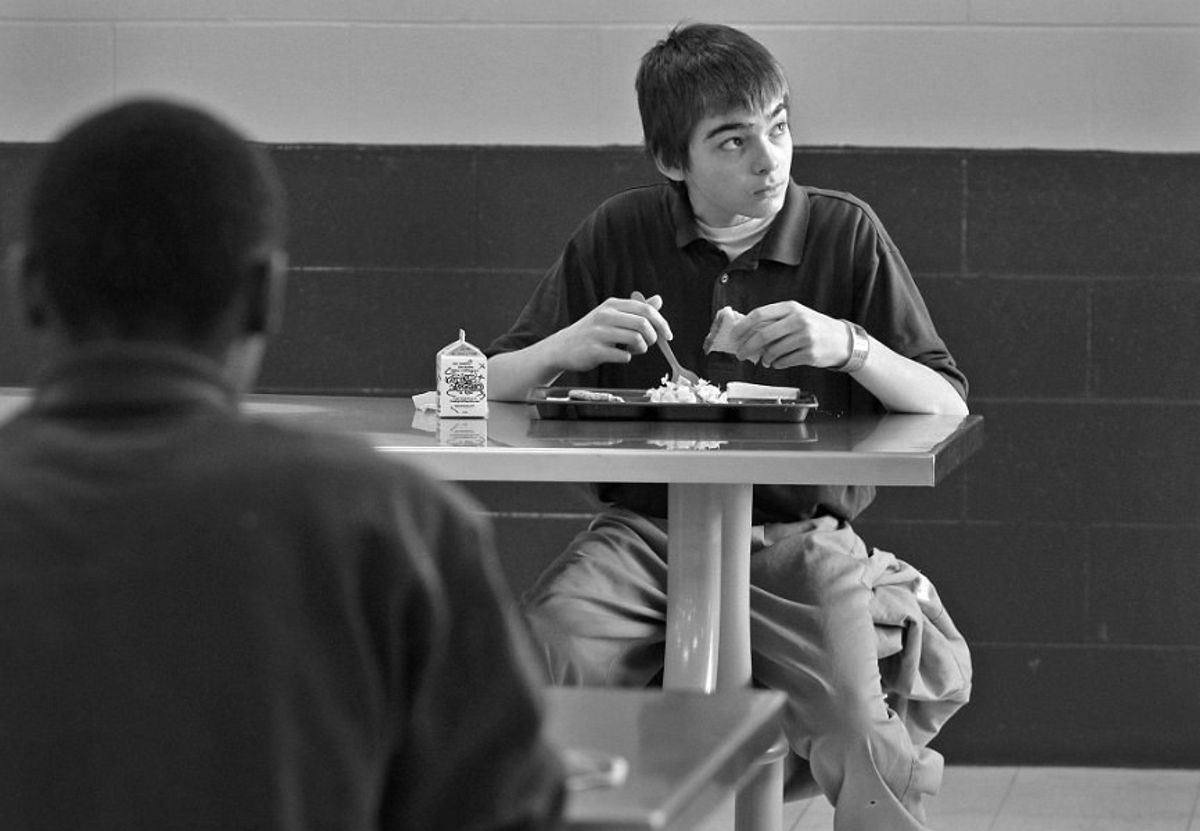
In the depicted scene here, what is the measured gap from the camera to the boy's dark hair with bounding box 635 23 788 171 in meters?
2.83

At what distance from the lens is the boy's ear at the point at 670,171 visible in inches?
116

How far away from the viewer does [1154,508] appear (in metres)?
3.79

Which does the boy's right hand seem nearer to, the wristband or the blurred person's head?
the wristband

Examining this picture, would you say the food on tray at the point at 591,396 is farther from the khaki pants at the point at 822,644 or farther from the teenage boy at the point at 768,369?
the khaki pants at the point at 822,644

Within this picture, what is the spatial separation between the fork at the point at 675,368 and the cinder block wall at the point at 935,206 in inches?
43.5

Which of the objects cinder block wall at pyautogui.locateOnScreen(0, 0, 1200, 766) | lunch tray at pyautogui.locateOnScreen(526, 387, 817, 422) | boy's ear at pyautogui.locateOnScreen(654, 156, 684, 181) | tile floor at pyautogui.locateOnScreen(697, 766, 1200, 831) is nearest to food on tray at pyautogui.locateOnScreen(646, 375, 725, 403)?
lunch tray at pyautogui.locateOnScreen(526, 387, 817, 422)

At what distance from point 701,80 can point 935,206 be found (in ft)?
3.42

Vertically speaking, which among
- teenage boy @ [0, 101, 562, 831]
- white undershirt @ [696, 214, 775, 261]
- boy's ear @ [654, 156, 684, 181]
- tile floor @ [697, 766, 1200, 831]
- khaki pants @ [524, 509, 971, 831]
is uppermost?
boy's ear @ [654, 156, 684, 181]

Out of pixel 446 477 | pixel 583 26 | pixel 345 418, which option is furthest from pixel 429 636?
pixel 583 26

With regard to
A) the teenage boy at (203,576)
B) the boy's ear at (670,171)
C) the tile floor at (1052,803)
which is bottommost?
the tile floor at (1052,803)

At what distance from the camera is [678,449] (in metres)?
2.15

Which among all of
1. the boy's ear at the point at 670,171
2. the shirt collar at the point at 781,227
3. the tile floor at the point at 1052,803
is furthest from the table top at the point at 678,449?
the tile floor at the point at 1052,803

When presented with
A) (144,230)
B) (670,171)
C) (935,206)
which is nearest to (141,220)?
(144,230)

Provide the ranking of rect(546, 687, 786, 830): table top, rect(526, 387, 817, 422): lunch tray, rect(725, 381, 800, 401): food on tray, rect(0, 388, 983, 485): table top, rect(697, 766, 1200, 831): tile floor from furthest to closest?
rect(697, 766, 1200, 831): tile floor → rect(725, 381, 800, 401): food on tray → rect(526, 387, 817, 422): lunch tray → rect(0, 388, 983, 485): table top → rect(546, 687, 786, 830): table top
